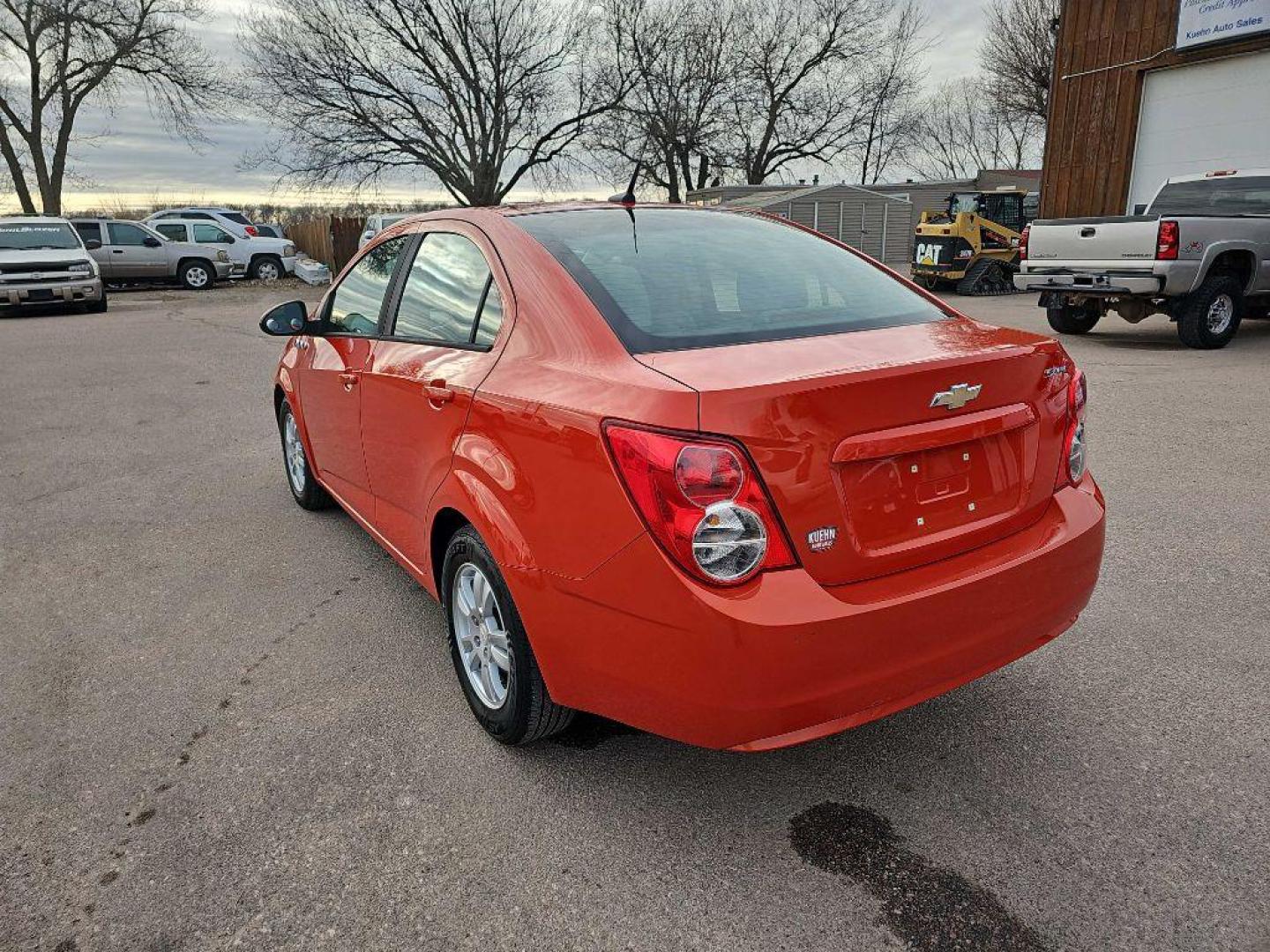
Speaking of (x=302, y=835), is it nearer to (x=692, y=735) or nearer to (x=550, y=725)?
(x=550, y=725)

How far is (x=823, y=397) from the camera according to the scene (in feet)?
6.68

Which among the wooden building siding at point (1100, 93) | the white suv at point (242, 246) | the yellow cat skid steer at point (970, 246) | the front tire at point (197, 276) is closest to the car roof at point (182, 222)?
the white suv at point (242, 246)

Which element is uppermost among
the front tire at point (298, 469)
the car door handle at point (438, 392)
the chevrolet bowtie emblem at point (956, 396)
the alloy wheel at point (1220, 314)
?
the chevrolet bowtie emblem at point (956, 396)

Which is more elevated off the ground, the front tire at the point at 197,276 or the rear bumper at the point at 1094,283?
the rear bumper at the point at 1094,283

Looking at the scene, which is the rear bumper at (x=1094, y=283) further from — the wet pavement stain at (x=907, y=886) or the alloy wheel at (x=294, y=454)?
the wet pavement stain at (x=907, y=886)

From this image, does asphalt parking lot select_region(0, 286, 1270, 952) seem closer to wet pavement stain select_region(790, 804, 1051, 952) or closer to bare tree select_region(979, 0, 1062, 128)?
wet pavement stain select_region(790, 804, 1051, 952)

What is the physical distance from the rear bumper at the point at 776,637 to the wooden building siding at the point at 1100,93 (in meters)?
17.8

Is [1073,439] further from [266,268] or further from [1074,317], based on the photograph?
[266,268]

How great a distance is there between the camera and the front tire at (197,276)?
23469 millimetres

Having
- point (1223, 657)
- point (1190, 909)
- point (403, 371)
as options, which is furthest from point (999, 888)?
point (403, 371)

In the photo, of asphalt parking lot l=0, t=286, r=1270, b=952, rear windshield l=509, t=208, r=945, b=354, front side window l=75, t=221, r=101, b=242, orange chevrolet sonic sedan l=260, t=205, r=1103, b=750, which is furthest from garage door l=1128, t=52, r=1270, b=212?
front side window l=75, t=221, r=101, b=242

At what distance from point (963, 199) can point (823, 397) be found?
2079 cm

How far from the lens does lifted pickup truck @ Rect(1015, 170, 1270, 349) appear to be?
9.81 metres

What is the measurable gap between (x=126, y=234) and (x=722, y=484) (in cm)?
2474
